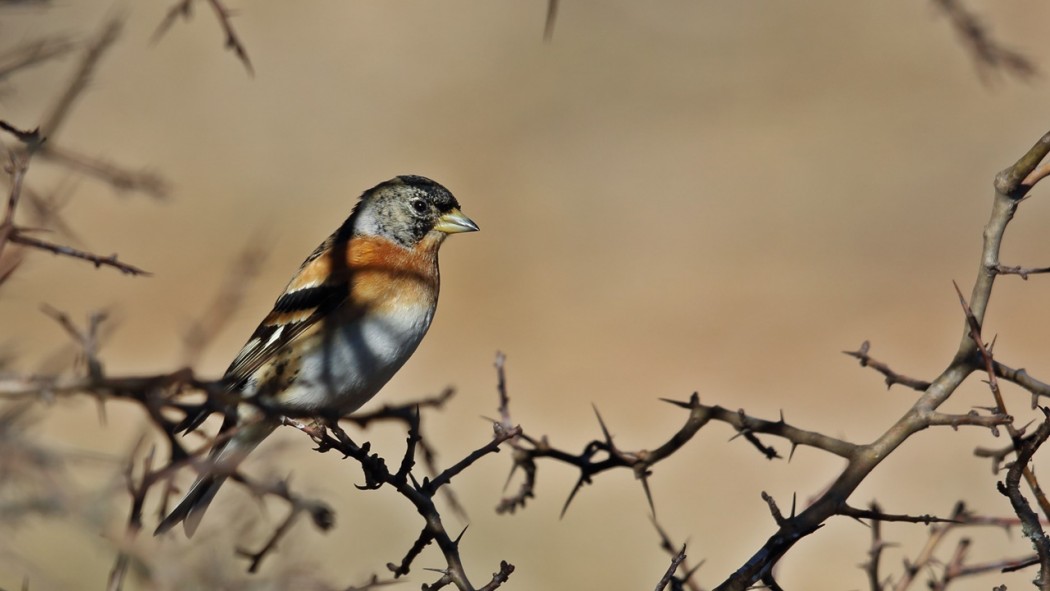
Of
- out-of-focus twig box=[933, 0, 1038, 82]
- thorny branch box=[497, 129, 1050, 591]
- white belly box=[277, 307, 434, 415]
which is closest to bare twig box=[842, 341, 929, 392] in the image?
thorny branch box=[497, 129, 1050, 591]

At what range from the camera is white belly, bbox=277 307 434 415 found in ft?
16.6

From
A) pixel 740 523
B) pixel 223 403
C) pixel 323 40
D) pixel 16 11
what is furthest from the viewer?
pixel 323 40

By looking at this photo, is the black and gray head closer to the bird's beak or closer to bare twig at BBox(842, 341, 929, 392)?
the bird's beak

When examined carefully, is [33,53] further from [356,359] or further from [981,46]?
[356,359]

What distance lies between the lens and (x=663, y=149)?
16.3 meters

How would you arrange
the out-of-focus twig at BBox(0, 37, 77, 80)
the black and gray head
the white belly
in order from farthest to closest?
the black and gray head → the white belly → the out-of-focus twig at BBox(0, 37, 77, 80)

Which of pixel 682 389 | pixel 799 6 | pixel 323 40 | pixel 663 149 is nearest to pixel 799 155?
pixel 663 149

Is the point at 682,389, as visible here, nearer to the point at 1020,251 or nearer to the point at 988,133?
the point at 1020,251

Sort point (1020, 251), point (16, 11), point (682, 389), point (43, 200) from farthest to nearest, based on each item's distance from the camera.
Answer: point (1020, 251) < point (682, 389) < point (43, 200) < point (16, 11)

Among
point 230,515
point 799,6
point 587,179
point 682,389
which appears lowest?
point 230,515

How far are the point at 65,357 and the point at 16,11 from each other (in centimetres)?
78

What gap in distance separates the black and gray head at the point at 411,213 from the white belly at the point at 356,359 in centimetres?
67

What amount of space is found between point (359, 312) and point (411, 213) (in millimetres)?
831

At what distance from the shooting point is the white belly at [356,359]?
505cm
